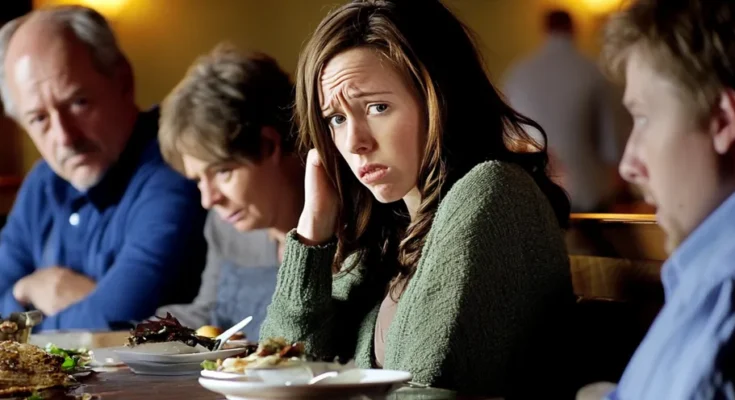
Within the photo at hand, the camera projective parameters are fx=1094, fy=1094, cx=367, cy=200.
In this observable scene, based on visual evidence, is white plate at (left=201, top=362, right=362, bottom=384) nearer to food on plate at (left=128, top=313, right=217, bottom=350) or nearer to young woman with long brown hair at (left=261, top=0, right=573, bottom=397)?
young woman with long brown hair at (left=261, top=0, right=573, bottom=397)

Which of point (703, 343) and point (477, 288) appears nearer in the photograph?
point (703, 343)

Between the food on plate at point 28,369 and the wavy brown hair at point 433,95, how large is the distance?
24.7 inches

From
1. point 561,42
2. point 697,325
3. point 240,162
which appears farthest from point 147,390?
point 561,42

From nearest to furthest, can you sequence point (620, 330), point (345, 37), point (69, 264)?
point (620, 330)
point (345, 37)
point (69, 264)

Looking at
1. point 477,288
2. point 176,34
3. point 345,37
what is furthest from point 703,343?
point 176,34

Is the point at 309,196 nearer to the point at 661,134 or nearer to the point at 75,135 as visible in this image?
the point at 661,134

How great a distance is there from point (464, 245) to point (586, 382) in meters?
0.29

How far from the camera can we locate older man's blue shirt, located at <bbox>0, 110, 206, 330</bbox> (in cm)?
338

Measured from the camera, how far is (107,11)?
6.55 m

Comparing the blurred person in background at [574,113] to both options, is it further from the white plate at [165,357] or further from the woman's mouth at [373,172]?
the white plate at [165,357]

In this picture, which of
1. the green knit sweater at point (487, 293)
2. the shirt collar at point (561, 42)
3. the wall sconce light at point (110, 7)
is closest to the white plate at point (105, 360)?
the green knit sweater at point (487, 293)

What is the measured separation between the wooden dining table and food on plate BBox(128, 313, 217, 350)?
0.21ft

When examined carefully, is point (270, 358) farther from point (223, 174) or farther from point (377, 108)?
point (223, 174)

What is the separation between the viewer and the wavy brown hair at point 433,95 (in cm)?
183
